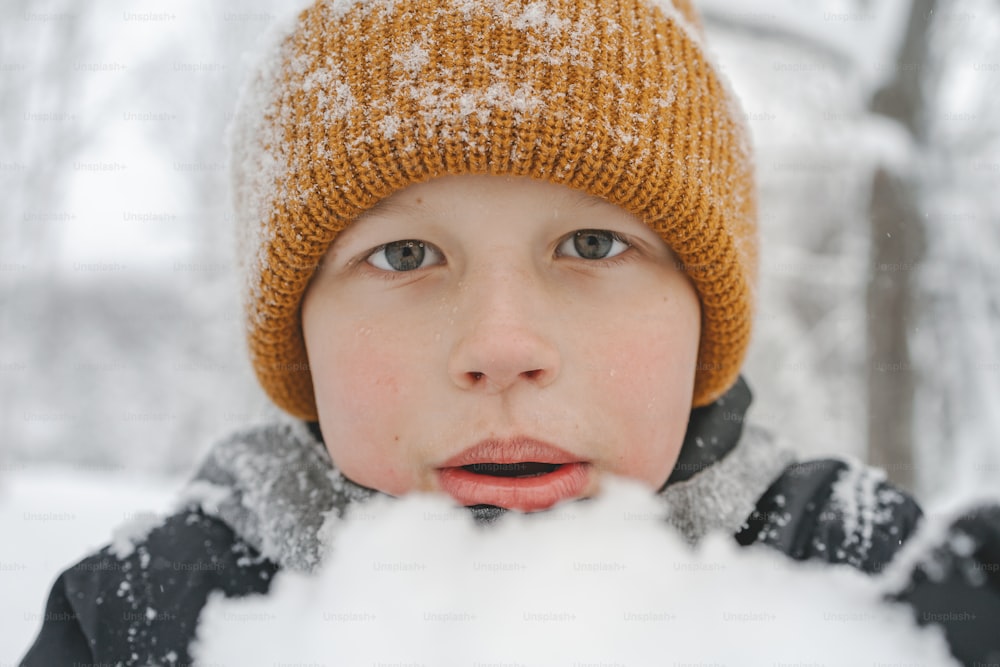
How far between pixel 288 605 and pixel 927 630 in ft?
2.83

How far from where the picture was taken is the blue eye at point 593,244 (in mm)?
992

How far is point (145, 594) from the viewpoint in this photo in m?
1.13

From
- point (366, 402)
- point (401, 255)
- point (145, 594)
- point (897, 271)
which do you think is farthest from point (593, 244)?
point (897, 271)

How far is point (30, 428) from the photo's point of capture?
903cm

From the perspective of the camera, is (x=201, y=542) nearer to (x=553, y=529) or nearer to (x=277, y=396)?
(x=277, y=396)

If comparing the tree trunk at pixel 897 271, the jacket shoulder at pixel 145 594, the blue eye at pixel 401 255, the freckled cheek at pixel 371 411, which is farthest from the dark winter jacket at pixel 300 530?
the tree trunk at pixel 897 271

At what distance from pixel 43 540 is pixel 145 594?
5.54ft

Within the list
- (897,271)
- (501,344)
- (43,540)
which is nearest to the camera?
(501,344)

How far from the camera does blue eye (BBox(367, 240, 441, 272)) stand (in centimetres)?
101

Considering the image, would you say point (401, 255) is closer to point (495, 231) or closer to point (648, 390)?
point (495, 231)

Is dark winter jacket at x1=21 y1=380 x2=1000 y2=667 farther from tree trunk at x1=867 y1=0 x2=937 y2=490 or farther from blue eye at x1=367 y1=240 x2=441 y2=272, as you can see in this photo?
tree trunk at x1=867 y1=0 x2=937 y2=490

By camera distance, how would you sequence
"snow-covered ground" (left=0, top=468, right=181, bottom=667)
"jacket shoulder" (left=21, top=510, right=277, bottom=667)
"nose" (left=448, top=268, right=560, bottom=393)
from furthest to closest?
1. "snow-covered ground" (left=0, top=468, right=181, bottom=667)
2. "jacket shoulder" (left=21, top=510, right=277, bottom=667)
3. "nose" (left=448, top=268, right=560, bottom=393)

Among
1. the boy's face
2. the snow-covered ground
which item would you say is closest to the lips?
the boy's face

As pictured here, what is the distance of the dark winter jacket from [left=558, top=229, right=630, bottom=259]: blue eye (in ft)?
1.20
